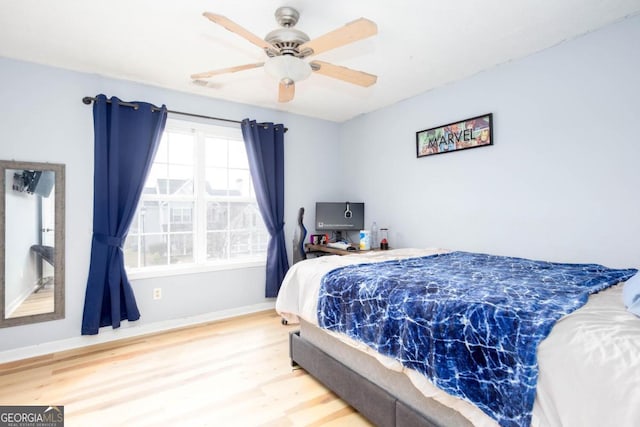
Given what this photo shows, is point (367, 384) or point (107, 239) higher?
point (107, 239)

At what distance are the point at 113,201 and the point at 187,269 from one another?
3.17ft

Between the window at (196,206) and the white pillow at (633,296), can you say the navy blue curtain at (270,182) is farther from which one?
the white pillow at (633,296)

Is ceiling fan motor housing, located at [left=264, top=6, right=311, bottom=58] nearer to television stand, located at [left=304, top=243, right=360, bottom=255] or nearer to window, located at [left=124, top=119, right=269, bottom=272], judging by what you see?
window, located at [left=124, top=119, right=269, bottom=272]

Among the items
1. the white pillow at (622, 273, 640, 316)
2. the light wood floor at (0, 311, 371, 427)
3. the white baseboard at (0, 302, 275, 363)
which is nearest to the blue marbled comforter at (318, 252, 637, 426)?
the white pillow at (622, 273, 640, 316)

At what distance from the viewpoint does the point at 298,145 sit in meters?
4.16

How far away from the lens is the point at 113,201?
9.58 ft

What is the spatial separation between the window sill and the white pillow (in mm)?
3218

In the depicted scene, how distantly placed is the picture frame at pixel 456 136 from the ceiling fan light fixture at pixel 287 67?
1745mm

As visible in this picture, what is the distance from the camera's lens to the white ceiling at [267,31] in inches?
78.3

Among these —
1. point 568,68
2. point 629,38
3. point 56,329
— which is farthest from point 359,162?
point 56,329

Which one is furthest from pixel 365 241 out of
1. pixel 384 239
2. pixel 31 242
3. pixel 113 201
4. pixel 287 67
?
pixel 31 242

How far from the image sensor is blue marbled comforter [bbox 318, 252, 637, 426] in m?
1.12

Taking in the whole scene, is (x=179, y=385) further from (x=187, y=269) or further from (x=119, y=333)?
(x=187, y=269)

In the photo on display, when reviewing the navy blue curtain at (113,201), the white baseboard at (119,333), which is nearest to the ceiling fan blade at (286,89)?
the navy blue curtain at (113,201)
